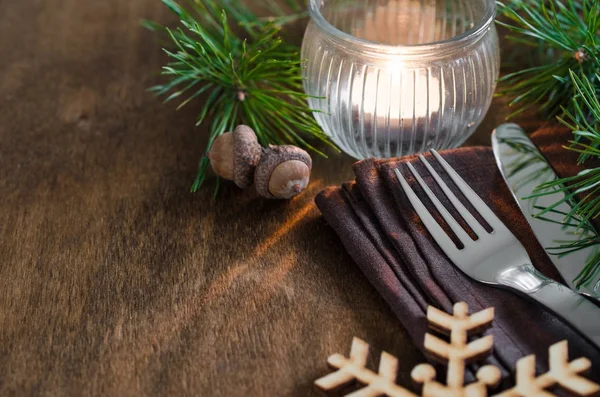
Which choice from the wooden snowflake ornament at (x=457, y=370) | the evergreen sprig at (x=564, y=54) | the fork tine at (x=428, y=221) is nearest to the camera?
the wooden snowflake ornament at (x=457, y=370)

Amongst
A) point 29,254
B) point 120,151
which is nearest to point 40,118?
point 120,151

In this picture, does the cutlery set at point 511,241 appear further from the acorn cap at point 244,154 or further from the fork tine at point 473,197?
the acorn cap at point 244,154

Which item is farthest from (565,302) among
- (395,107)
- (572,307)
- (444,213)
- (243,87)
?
(243,87)

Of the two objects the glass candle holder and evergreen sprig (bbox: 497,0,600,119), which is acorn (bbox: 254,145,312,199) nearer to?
the glass candle holder

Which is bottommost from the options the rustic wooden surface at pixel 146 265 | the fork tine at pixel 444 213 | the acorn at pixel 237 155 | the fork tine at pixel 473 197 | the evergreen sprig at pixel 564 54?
the rustic wooden surface at pixel 146 265

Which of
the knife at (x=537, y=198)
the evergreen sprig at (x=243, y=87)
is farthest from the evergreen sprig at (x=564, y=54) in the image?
the evergreen sprig at (x=243, y=87)

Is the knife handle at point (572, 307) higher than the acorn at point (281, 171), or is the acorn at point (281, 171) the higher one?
the knife handle at point (572, 307)

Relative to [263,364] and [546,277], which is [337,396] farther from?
[546,277]
